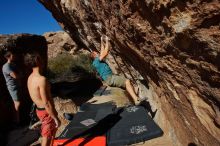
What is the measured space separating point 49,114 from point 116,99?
3.56 m

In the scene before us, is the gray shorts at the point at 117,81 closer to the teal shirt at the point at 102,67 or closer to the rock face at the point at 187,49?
the teal shirt at the point at 102,67

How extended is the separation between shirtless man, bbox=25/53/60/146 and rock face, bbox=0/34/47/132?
4.74m

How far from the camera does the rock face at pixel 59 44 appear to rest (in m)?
21.6

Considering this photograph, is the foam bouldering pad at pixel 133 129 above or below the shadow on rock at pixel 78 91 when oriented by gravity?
below

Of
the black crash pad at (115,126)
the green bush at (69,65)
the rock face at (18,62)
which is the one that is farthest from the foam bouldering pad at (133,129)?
the green bush at (69,65)

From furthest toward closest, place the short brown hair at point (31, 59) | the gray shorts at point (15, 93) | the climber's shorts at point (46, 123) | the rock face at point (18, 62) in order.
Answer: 1. the rock face at point (18, 62)
2. the gray shorts at point (15, 93)
3. the climber's shorts at point (46, 123)
4. the short brown hair at point (31, 59)

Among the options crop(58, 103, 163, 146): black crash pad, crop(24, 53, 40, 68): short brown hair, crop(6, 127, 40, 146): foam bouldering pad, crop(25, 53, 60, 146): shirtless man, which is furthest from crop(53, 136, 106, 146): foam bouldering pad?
crop(6, 127, 40, 146): foam bouldering pad

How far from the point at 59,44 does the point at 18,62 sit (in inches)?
528

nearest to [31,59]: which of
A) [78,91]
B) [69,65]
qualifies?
[78,91]

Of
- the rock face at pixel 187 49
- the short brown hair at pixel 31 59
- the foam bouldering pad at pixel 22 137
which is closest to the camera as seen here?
the rock face at pixel 187 49

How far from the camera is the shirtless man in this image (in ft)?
12.0

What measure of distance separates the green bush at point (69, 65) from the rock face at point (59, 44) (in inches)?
92.3

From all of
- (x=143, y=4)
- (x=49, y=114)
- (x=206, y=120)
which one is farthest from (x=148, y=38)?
(x=49, y=114)

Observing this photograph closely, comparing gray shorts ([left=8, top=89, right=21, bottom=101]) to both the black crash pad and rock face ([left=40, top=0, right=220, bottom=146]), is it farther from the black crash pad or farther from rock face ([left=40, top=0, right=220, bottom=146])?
rock face ([left=40, top=0, right=220, bottom=146])
